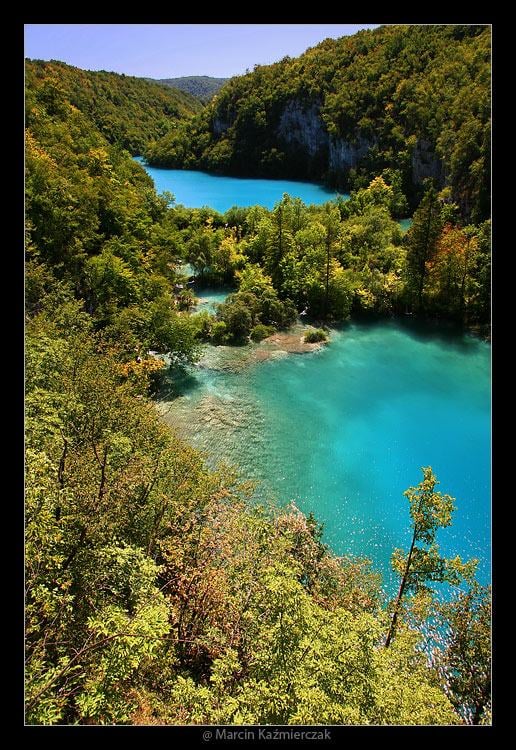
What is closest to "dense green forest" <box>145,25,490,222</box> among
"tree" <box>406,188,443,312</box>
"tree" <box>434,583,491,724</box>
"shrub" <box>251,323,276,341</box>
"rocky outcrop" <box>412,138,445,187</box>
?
"rocky outcrop" <box>412,138,445,187</box>

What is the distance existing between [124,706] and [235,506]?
8774mm

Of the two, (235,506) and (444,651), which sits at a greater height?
(235,506)

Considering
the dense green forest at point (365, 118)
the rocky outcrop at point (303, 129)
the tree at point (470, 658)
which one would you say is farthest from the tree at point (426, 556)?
the rocky outcrop at point (303, 129)

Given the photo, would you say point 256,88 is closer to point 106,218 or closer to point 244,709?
point 106,218

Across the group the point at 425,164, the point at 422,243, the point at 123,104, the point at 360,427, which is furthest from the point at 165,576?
the point at 123,104

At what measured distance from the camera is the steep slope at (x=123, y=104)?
10369 centimetres

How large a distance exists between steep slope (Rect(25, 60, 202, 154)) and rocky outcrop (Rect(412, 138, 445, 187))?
58188 millimetres

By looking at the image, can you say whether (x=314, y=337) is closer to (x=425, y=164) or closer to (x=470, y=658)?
(x=470, y=658)

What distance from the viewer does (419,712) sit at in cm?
903

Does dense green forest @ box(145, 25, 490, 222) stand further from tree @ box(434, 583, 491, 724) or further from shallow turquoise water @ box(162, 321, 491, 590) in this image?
tree @ box(434, 583, 491, 724)

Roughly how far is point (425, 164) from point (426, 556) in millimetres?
64209

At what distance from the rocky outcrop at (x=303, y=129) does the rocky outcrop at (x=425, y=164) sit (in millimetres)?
29526
